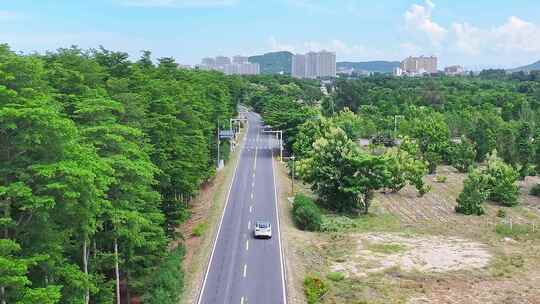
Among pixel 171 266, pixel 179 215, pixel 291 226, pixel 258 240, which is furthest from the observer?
pixel 291 226

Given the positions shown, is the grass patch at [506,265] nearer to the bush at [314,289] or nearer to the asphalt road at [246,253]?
the bush at [314,289]

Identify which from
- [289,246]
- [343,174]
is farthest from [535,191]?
[289,246]

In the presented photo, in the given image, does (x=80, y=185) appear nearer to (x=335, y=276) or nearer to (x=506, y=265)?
(x=335, y=276)

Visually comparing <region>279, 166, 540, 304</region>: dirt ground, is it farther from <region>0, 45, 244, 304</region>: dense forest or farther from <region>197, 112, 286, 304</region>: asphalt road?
<region>0, 45, 244, 304</region>: dense forest

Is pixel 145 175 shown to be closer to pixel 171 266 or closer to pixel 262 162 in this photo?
pixel 171 266

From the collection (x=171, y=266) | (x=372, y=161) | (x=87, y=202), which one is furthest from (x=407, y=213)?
(x=87, y=202)

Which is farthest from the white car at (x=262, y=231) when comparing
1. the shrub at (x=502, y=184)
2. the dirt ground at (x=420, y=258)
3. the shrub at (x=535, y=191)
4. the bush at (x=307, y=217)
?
the shrub at (x=535, y=191)

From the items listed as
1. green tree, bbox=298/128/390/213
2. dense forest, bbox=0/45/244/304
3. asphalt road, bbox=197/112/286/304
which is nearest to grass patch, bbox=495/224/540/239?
green tree, bbox=298/128/390/213

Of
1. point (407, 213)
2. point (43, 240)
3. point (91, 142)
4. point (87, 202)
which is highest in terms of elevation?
point (91, 142)
